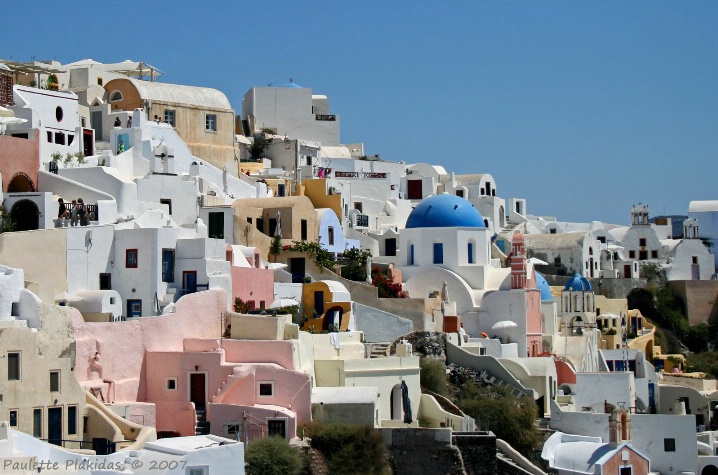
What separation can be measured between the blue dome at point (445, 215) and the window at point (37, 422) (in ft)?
69.6

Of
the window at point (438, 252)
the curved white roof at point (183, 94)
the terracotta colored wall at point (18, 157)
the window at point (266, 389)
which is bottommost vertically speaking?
the window at point (266, 389)

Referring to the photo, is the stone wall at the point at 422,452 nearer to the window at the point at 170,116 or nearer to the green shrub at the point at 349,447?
the green shrub at the point at 349,447

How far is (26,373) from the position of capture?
28.2 metres

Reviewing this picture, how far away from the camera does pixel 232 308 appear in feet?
119

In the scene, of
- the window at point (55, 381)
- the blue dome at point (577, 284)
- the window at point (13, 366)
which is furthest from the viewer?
the blue dome at point (577, 284)

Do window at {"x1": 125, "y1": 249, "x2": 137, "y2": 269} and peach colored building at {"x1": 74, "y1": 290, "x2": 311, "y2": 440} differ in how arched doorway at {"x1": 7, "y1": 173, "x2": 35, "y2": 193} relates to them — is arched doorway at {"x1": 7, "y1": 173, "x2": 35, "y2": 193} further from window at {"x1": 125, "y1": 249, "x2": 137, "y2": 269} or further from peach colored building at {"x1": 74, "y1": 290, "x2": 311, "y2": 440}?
peach colored building at {"x1": 74, "y1": 290, "x2": 311, "y2": 440}

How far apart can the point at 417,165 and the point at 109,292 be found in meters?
34.0

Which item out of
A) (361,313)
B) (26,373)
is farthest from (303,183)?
(26,373)

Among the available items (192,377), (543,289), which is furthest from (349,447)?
(543,289)

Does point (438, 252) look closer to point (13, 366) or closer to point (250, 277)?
point (250, 277)

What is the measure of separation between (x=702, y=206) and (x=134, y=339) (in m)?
49.1


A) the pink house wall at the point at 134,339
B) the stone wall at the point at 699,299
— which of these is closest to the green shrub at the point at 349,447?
the pink house wall at the point at 134,339

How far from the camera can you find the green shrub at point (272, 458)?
29641 mm

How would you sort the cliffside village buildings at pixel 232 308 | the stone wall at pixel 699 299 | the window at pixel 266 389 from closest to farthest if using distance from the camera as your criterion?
1. the cliffside village buildings at pixel 232 308
2. the window at pixel 266 389
3. the stone wall at pixel 699 299
